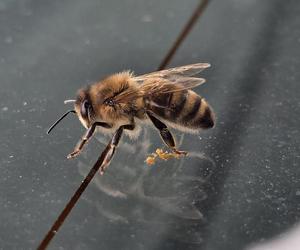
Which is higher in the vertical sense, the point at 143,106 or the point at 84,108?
the point at 84,108

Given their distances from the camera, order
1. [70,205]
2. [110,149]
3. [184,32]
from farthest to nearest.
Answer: [184,32] → [110,149] → [70,205]

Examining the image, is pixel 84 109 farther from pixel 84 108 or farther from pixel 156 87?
pixel 156 87

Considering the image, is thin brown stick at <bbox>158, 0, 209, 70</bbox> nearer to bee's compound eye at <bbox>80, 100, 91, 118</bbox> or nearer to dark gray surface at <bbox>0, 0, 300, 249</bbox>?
dark gray surface at <bbox>0, 0, 300, 249</bbox>

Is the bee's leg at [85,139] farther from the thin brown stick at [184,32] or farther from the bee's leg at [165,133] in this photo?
the thin brown stick at [184,32]

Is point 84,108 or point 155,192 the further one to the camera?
point 84,108

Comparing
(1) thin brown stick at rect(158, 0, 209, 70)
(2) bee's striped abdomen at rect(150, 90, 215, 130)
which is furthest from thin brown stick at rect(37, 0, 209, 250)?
(2) bee's striped abdomen at rect(150, 90, 215, 130)

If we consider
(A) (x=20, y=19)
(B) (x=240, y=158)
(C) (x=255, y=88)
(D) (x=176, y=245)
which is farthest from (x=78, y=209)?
(A) (x=20, y=19)

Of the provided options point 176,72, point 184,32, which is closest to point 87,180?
point 176,72

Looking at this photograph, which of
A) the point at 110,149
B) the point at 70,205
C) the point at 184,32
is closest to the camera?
the point at 70,205
